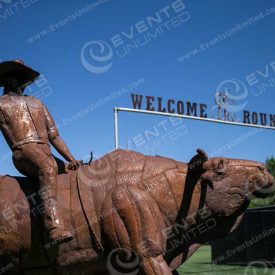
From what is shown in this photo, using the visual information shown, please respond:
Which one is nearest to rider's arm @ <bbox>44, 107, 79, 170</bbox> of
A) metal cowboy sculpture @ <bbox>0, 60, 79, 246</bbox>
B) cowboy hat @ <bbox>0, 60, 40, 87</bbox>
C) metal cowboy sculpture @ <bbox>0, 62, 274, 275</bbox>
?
metal cowboy sculpture @ <bbox>0, 60, 79, 246</bbox>

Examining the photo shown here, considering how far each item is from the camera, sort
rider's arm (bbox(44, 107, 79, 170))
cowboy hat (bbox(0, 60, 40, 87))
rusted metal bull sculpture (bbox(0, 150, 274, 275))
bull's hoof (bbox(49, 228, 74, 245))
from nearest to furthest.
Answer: bull's hoof (bbox(49, 228, 74, 245)) → rusted metal bull sculpture (bbox(0, 150, 274, 275)) → cowboy hat (bbox(0, 60, 40, 87)) → rider's arm (bbox(44, 107, 79, 170))

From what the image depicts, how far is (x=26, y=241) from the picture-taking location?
3.97 metres

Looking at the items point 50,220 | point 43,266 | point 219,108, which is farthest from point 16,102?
point 219,108

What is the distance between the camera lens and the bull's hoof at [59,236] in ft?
12.1

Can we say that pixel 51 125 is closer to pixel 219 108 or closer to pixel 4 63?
pixel 4 63

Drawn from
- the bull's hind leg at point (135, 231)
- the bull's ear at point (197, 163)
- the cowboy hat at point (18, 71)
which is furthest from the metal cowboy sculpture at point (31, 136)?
the bull's ear at point (197, 163)

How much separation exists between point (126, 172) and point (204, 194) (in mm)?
765

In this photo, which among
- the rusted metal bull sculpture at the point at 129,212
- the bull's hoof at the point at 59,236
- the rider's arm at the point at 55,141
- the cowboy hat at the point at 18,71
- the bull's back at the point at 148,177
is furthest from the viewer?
the rider's arm at the point at 55,141

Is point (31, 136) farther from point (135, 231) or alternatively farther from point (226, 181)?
point (226, 181)

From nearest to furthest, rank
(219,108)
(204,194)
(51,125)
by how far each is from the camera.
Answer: (204,194)
(51,125)
(219,108)

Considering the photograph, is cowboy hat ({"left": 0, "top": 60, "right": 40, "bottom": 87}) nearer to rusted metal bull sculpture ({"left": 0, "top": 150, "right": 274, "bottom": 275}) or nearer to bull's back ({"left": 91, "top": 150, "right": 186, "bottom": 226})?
rusted metal bull sculpture ({"left": 0, "top": 150, "right": 274, "bottom": 275})

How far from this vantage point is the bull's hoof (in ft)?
12.1

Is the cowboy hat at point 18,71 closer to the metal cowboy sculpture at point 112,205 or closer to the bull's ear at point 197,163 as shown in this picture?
the metal cowboy sculpture at point 112,205

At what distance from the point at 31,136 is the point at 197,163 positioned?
5.33ft
